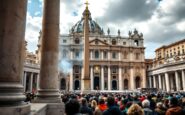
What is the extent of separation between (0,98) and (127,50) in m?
74.8

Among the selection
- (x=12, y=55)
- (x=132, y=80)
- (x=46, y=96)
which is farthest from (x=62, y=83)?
(x=12, y=55)

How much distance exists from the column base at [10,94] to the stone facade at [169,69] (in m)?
55.6

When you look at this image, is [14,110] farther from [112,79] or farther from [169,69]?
[112,79]

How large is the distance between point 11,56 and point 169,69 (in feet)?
199

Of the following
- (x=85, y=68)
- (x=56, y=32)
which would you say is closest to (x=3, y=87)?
(x=56, y=32)

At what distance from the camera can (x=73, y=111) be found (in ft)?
11.5

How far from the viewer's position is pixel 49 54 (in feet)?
27.9

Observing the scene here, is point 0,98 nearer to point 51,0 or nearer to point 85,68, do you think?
point 51,0

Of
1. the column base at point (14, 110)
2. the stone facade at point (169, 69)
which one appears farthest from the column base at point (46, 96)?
the stone facade at point (169, 69)

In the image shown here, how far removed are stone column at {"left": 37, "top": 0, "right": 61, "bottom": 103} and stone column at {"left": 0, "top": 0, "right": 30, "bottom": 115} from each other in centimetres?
433

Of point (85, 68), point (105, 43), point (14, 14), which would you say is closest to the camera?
point (14, 14)

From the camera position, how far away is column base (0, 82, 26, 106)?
3.63 meters

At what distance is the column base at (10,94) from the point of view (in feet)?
11.9

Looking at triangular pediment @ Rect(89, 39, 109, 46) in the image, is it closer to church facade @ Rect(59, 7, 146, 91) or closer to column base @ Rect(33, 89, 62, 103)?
church facade @ Rect(59, 7, 146, 91)
